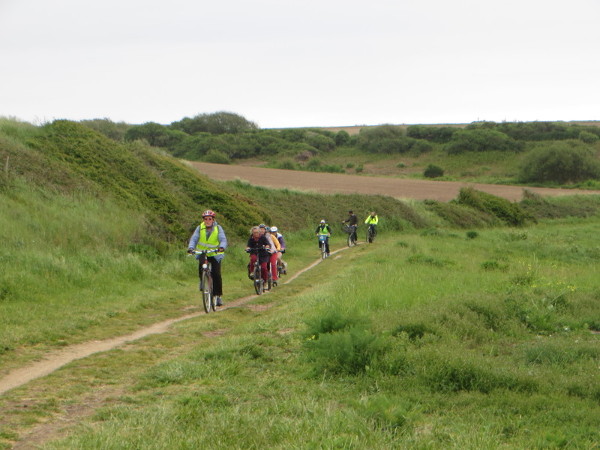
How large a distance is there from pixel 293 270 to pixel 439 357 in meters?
16.4

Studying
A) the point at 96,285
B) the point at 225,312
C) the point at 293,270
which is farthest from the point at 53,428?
the point at 293,270

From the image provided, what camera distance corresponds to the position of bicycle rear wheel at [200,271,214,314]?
44.9 ft

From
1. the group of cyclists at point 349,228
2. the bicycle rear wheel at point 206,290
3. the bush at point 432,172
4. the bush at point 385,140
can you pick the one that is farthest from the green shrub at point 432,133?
the bicycle rear wheel at point 206,290

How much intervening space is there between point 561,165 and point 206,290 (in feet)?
229

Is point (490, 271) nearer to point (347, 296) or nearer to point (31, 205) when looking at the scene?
point (347, 296)

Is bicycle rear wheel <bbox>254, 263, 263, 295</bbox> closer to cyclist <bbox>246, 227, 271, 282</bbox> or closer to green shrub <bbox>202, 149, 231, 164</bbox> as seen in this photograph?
cyclist <bbox>246, 227, 271, 282</bbox>

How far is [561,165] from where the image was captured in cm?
7619

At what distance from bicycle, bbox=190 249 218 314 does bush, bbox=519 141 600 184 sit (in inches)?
2676

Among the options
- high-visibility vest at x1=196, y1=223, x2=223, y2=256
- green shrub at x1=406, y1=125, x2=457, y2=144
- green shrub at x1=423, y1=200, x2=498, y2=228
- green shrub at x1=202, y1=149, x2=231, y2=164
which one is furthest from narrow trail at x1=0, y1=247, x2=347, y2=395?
green shrub at x1=406, y1=125, x2=457, y2=144

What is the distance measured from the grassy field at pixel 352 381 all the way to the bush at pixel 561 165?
6686 cm

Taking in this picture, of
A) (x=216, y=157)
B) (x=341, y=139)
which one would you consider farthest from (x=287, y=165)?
(x=341, y=139)

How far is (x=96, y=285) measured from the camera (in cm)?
1603

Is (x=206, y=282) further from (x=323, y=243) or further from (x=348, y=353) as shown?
(x=323, y=243)

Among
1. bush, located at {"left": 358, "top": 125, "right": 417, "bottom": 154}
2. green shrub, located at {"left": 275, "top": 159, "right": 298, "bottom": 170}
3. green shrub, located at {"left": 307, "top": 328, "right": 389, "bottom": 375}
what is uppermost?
bush, located at {"left": 358, "top": 125, "right": 417, "bottom": 154}
